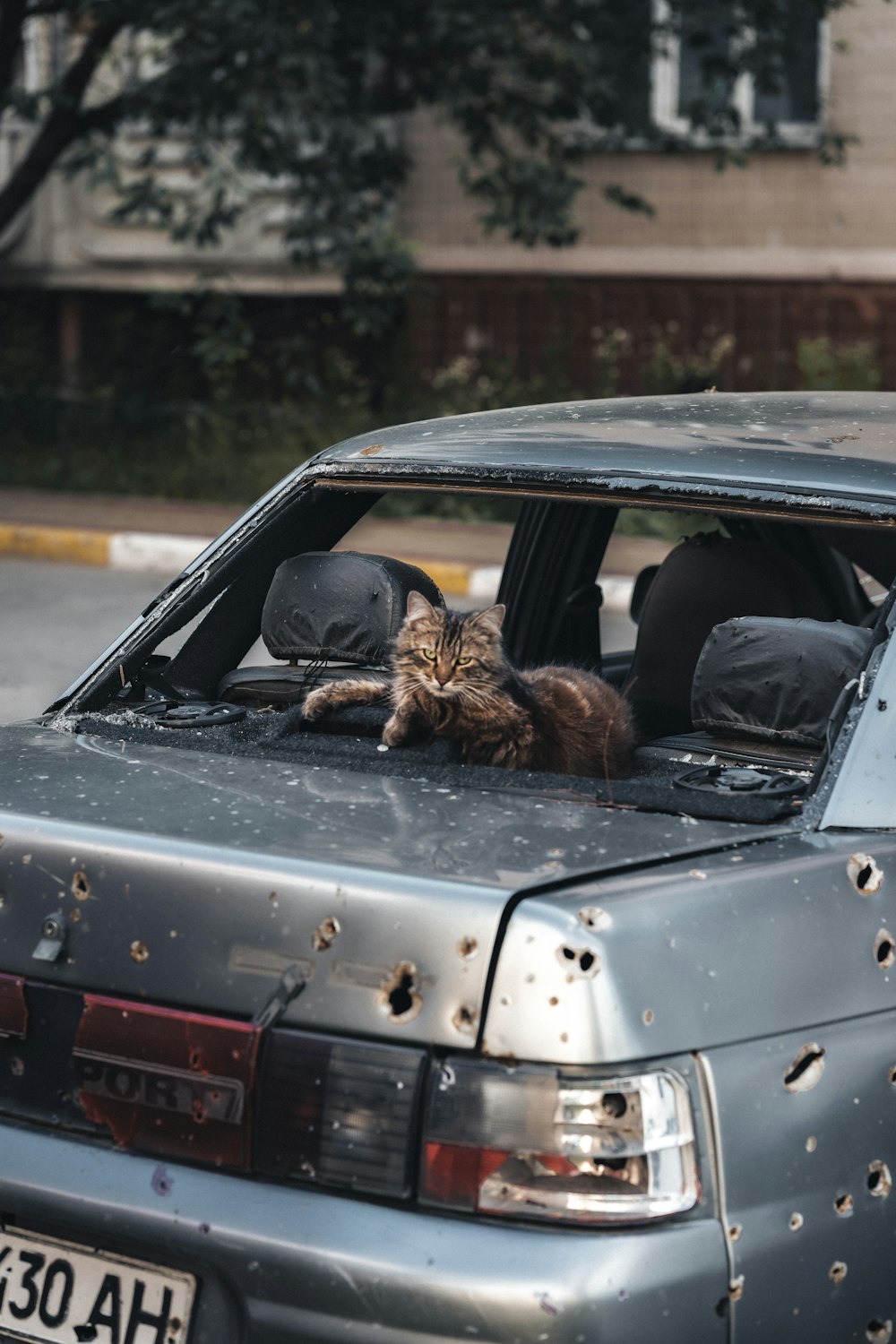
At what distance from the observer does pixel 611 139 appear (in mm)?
13141

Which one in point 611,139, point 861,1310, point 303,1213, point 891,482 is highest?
point 611,139

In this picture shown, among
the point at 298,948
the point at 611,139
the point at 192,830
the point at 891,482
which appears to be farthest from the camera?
the point at 611,139

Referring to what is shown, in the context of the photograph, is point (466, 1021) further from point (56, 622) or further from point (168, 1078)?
point (56, 622)

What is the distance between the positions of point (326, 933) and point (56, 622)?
809 cm

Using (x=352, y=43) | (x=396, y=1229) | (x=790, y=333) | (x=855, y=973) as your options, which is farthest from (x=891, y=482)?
(x=790, y=333)

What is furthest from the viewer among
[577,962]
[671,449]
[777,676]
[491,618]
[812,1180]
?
[491,618]

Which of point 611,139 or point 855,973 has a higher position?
point 611,139

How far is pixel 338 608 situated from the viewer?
9.91ft

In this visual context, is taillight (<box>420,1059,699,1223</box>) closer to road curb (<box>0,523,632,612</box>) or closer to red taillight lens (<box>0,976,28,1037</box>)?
red taillight lens (<box>0,976,28,1037</box>)

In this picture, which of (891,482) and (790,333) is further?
(790,333)

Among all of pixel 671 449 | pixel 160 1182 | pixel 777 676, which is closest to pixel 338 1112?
pixel 160 1182

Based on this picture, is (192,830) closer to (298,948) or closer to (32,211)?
(298,948)

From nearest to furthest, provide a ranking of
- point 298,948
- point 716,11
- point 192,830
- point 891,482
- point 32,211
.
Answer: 1. point 298,948
2. point 192,830
3. point 891,482
4. point 716,11
5. point 32,211

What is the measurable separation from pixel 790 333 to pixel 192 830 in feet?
43.1
